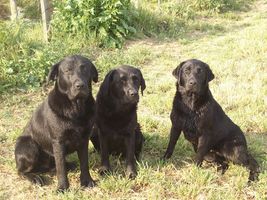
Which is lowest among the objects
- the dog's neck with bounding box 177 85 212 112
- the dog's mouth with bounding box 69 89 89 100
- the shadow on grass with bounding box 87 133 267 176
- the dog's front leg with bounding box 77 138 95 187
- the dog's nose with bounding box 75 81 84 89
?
the shadow on grass with bounding box 87 133 267 176

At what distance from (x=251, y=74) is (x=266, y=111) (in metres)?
1.58

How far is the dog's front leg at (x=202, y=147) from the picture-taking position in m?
4.75

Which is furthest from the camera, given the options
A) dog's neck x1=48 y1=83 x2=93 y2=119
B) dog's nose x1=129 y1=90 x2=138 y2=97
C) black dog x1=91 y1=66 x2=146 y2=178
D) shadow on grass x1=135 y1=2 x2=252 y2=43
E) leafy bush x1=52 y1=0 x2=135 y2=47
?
shadow on grass x1=135 y1=2 x2=252 y2=43

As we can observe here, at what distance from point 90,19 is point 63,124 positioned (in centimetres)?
512

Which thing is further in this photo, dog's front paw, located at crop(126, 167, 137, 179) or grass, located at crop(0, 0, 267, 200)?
dog's front paw, located at crop(126, 167, 137, 179)

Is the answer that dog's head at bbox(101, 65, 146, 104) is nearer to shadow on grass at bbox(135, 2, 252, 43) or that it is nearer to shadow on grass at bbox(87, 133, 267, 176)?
shadow on grass at bbox(87, 133, 267, 176)

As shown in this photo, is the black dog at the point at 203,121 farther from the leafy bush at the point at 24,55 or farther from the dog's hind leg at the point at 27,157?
the leafy bush at the point at 24,55

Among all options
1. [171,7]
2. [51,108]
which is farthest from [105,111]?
[171,7]

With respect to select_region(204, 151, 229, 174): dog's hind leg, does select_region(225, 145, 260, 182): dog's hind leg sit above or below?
above

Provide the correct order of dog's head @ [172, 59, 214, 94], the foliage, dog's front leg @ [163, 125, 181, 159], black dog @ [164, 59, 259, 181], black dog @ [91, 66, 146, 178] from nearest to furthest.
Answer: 1. black dog @ [91, 66, 146, 178]
2. dog's head @ [172, 59, 214, 94]
3. black dog @ [164, 59, 259, 181]
4. dog's front leg @ [163, 125, 181, 159]
5. the foliage

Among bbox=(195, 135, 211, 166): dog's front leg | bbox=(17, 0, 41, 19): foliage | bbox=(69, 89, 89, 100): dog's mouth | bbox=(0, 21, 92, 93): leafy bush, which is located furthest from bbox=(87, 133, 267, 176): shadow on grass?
bbox=(17, 0, 41, 19): foliage

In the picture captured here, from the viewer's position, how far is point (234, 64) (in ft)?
27.7

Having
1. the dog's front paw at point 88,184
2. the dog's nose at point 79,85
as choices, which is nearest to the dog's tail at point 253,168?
the dog's front paw at point 88,184

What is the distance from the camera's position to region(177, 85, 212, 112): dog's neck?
4.78 meters
